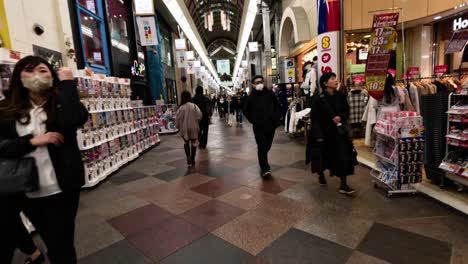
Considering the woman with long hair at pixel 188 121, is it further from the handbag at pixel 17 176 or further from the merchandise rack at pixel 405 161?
the handbag at pixel 17 176

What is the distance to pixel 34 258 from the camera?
2152mm

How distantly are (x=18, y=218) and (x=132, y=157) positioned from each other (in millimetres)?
4851

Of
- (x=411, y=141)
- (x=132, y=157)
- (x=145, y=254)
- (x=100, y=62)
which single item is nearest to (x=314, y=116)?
(x=411, y=141)

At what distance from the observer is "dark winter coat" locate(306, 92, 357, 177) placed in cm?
352

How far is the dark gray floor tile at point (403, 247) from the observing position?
2170mm

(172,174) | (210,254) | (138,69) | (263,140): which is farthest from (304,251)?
(138,69)

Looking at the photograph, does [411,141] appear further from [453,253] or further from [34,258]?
[34,258]

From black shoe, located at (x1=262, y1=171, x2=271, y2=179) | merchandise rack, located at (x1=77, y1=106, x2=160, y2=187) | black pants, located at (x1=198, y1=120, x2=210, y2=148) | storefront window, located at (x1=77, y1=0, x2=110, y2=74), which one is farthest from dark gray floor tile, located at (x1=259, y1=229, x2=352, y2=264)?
storefront window, located at (x1=77, y1=0, x2=110, y2=74)

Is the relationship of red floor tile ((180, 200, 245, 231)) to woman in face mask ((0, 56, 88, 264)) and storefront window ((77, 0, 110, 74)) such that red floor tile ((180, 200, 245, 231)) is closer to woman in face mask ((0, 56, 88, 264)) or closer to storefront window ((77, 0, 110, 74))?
woman in face mask ((0, 56, 88, 264))

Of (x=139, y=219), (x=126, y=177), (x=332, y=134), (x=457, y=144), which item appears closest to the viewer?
(x=457, y=144)

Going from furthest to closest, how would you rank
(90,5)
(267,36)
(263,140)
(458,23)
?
(267,36)
(90,5)
(458,23)
(263,140)

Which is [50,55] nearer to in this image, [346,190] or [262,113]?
[262,113]

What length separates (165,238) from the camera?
8.94 ft

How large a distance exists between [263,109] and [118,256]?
3.02 metres
